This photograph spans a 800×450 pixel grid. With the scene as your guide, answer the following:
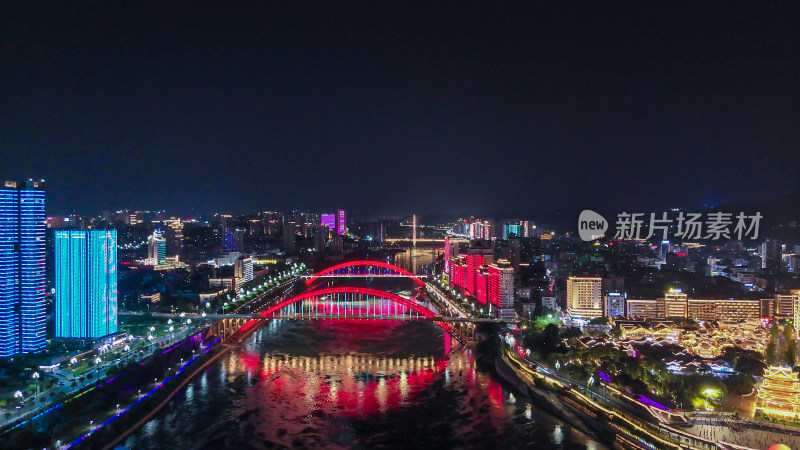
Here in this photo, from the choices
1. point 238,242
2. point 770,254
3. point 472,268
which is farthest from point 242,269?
point 770,254

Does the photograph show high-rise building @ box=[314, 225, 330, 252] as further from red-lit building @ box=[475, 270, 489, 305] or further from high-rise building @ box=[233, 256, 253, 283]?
red-lit building @ box=[475, 270, 489, 305]

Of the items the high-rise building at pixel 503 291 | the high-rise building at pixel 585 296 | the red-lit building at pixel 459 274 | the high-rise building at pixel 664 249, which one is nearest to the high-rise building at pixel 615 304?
the high-rise building at pixel 585 296

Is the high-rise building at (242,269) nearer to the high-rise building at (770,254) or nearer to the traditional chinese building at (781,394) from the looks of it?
the traditional chinese building at (781,394)

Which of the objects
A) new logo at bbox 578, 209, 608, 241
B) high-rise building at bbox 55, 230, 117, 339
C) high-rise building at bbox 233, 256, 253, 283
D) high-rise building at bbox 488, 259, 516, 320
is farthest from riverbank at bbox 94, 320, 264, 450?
new logo at bbox 578, 209, 608, 241

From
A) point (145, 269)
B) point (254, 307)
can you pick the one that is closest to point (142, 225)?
point (145, 269)

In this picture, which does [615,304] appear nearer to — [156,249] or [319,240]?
[156,249]

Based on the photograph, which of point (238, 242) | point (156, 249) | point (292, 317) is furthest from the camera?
point (238, 242)

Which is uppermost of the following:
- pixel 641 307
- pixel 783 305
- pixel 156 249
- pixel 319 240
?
pixel 319 240

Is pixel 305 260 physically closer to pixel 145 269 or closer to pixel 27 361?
pixel 145 269
